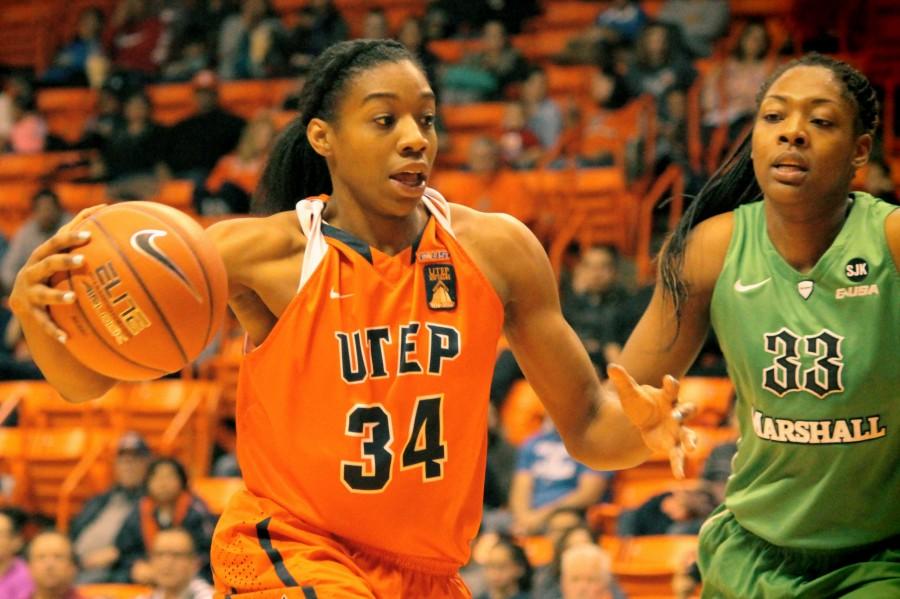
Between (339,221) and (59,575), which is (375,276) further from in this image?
(59,575)

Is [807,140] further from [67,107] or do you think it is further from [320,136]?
[67,107]

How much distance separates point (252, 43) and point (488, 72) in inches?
104

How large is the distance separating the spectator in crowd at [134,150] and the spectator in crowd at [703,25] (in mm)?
4605

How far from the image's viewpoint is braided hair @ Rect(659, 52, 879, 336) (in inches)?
148

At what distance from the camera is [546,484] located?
25.6ft

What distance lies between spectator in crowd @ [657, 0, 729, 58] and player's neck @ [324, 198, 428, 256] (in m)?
8.29

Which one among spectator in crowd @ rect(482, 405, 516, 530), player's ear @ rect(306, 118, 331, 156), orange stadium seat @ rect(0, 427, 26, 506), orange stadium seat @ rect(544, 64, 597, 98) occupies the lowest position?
orange stadium seat @ rect(0, 427, 26, 506)

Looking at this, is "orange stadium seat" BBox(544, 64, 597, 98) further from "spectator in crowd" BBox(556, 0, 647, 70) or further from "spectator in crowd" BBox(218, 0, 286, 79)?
"spectator in crowd" BBox(218, 0, 286, 79)

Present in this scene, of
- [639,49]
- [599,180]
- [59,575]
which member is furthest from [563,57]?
[59,575]

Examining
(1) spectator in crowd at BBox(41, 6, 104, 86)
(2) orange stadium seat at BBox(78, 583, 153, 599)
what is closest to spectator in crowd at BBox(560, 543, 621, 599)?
(2) orange stadium seat at BBox(78, 583, 153, 599)

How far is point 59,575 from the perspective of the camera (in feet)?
24.7

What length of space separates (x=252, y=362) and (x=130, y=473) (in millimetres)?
5283

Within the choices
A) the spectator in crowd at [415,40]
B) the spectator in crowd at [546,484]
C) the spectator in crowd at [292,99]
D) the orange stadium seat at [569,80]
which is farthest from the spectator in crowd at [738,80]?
the spectator in crowd at [292,99]

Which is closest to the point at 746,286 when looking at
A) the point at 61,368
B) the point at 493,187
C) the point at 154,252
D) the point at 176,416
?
the point at 154,252
